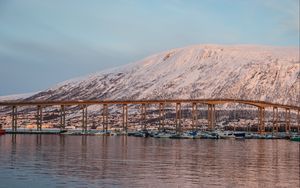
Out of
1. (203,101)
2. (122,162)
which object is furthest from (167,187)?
(203,101)

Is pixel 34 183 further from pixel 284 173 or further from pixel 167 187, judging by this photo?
pixel 284 173

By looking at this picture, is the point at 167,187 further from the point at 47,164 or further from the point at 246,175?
the point at 47,164

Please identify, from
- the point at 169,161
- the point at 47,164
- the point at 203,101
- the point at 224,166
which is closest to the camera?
the point at 47,164

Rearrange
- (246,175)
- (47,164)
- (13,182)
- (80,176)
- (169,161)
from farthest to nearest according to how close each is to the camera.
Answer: (169,161) → (47,164) → (246,175) → (80,176) → (13,182)

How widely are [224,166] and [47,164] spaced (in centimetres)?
1511

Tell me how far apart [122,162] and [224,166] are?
895 cm

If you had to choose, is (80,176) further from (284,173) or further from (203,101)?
(203,101)

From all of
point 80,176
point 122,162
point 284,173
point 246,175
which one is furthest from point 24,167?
point 284,173

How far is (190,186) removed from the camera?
118 feet

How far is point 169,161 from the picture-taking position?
180ft

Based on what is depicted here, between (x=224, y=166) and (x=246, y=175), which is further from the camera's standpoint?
(x=224, y=166)

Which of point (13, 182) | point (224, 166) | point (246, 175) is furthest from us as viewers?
point (224, 166)

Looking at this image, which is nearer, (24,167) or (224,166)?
(24,167)

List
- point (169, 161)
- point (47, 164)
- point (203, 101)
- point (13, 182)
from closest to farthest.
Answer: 1. point (13, 182)
2. point (47, 164)
3. point (169, 161)
4. point (203, 101)
